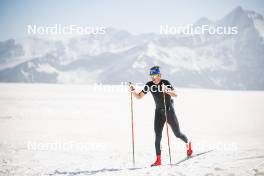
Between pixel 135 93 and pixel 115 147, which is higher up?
pixel 135 93

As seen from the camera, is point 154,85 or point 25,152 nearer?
point 154,85

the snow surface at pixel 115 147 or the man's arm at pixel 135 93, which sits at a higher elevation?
the man's arm at pixel 135 93

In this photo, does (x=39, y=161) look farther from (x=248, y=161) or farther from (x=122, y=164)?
(x=248, y=161)

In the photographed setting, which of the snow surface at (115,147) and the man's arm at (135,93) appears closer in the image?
the snow surface at (115,147)

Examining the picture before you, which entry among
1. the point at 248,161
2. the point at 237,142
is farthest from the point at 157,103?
the point at 237,142

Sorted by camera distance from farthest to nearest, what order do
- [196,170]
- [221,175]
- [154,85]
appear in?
[154,85]
[196,170]
[221,175]

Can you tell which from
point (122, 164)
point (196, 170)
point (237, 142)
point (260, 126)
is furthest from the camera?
point (260, 126)

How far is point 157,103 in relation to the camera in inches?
316

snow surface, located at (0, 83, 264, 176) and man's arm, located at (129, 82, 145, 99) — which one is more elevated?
man's arm, located at (129, 82, 145, 99)

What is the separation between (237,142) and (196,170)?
28.9 ft

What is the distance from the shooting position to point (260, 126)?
20.1 metres

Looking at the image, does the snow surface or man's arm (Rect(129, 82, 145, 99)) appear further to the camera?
man's arm (Rect(129, 82, 145, 99))

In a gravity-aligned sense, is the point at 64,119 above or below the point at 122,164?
above

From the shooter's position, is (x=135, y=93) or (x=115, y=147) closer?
(x=135, y=93)
